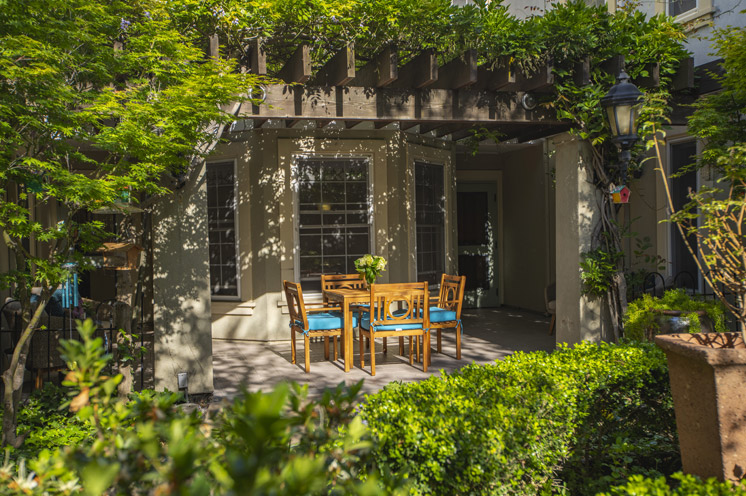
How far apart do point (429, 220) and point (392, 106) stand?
12.2ft

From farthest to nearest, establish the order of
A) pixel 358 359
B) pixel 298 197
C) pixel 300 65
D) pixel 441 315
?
pixel 298 197
pixel 358 359
pixel 441 315
pixel 300 65

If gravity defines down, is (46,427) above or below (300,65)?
below

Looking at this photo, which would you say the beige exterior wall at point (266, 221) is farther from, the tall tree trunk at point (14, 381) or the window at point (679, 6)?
the tall tree trunk at point (14, 381)

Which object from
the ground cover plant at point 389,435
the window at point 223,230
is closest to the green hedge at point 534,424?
the ground cover plant at point 389,435

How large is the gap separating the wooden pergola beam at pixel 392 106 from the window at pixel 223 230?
3257mm

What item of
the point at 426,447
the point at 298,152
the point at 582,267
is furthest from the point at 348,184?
the point at 426,447

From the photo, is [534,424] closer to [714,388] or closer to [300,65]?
[714,388]

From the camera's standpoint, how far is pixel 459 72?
564 cm

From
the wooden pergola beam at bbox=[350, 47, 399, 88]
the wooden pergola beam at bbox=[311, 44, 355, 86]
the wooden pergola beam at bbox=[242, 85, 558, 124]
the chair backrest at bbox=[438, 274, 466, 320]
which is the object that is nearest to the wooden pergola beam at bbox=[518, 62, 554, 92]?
the wooden pergola beam at bbox=[242, 85, 558, 124]

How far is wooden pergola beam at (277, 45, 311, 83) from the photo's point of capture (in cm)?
512

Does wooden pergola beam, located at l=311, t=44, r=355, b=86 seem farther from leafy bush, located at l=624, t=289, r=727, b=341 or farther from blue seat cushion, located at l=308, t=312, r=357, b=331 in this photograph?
leafy bush, located at l=624, t=289, r=727, b=341

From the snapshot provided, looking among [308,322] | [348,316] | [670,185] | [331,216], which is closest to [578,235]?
[670,185]

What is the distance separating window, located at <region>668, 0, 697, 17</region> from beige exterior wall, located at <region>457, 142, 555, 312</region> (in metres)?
3.02

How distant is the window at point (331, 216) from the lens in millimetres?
8555
